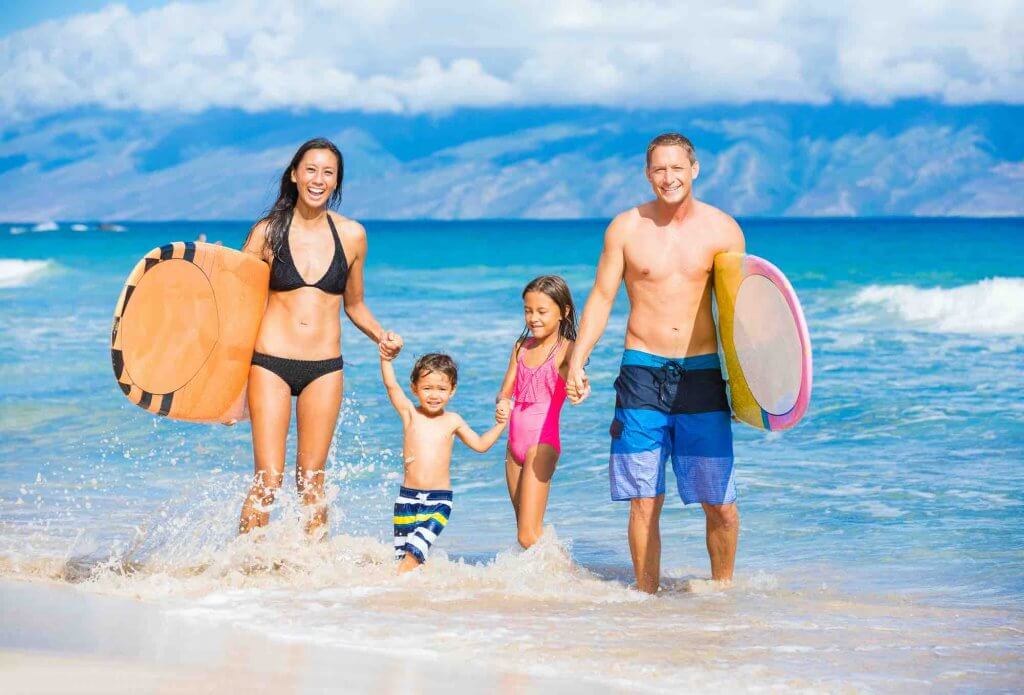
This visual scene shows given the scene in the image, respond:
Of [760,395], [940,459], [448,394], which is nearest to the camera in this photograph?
[760,395]

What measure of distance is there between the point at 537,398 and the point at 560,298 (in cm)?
45

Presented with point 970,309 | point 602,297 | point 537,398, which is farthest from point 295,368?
point 970,309

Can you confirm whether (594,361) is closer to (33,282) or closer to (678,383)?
(678,383)

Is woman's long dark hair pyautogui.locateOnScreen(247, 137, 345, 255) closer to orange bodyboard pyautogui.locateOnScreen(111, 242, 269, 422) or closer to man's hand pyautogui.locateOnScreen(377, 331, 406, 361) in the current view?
orange bodyboard pyautogui.locateOnScreen(111, 242, 269, 422)

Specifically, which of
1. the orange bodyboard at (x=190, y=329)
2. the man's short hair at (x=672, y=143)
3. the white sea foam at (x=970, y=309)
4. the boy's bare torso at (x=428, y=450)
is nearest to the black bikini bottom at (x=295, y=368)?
the orange bodyboard at (x=190, y=329)

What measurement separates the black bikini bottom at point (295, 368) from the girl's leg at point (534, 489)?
0.92 meters

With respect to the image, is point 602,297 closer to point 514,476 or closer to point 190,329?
point 514,476

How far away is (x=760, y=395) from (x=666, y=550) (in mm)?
1705

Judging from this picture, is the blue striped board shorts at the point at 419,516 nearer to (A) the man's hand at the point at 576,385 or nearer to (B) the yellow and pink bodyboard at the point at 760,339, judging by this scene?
(A) the man's hand at the point at 576,385

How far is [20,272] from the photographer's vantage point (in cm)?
3919

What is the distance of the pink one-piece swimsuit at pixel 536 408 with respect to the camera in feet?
18.5

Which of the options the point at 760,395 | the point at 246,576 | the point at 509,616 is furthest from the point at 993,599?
the point at 246,576

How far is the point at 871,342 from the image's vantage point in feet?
57.7

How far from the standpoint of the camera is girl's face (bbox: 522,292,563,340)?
566 centimetres
